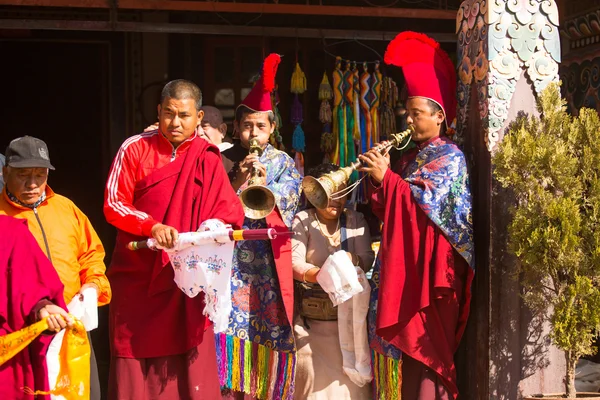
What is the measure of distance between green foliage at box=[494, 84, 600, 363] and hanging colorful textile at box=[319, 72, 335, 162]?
2129mm

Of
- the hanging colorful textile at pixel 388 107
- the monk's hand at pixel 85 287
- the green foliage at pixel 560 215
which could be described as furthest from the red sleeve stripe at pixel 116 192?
the hanging colorful textile at pixel 388 107

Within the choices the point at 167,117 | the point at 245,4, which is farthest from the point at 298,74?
the point at 167,117

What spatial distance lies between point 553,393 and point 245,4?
342cm

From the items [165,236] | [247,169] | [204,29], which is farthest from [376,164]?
[204,29]

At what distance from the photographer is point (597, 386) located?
6.57 m

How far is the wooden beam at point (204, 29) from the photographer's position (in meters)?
7.06

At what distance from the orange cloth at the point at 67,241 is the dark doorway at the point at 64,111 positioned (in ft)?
11.1

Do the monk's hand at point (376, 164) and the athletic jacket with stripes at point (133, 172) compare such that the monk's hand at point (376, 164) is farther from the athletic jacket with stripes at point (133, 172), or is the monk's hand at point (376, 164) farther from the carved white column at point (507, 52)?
the athletic jacket with stripes at point (133, 172)

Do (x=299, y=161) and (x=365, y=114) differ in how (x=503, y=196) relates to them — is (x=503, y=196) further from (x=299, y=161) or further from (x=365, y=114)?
(x=299, y=161)

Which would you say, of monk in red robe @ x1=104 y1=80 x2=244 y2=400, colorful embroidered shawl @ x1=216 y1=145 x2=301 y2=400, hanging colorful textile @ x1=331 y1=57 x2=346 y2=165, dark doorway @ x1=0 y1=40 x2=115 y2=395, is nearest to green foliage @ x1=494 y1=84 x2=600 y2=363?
colorful embroidered shawl @ x1=216 y1=145 x2=301 y2=400

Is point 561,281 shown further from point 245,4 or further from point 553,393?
point 245,4

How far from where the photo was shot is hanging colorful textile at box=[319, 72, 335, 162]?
24.7 feet

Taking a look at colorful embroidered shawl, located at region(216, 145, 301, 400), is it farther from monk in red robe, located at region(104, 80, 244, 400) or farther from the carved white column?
the carved white column

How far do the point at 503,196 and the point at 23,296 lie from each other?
2807mm
